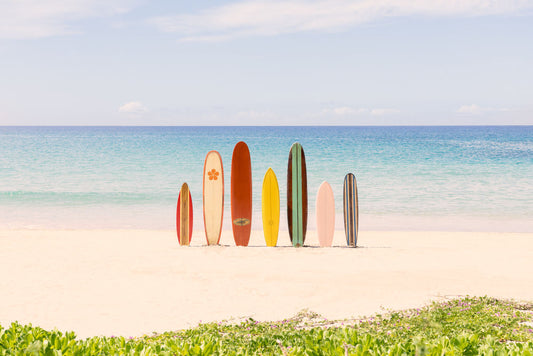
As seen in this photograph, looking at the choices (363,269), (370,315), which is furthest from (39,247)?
(370,315)

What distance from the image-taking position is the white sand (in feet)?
17.1

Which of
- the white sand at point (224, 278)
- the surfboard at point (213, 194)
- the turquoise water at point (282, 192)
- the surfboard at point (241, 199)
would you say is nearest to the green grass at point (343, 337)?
the white sand at point (224, 278)

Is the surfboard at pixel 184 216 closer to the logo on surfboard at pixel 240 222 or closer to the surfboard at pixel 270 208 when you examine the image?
the logo on surfboard at pixel 240 222

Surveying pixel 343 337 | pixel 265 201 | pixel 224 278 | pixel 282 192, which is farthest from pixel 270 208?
pixel 282 192

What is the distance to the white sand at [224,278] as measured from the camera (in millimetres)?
5215

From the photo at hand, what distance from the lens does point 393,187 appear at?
1816 cm

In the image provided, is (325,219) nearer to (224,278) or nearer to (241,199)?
(241,199)

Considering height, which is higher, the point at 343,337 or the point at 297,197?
the point at 297,197

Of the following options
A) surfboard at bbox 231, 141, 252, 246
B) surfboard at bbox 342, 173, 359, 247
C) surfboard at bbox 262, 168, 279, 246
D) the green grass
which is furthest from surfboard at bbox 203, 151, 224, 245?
the green grass

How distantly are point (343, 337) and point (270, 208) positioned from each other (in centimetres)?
547

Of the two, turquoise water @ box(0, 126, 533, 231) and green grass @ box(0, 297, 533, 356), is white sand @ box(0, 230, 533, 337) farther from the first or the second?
turquoise water @ box(0, 126, 533, 231)

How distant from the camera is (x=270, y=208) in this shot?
27.2 feet

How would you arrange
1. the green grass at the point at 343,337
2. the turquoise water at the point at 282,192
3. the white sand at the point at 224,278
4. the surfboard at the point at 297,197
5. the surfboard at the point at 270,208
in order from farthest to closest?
1. the turquoise water at the point at 282,192
2. the surfboard at the point at 270,208
3. the surfboard at the point at 297,197
4. the white sand at the point at 224,278
5. the green grass at the point at 343,337

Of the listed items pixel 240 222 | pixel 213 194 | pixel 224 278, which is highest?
pixel 213 194
